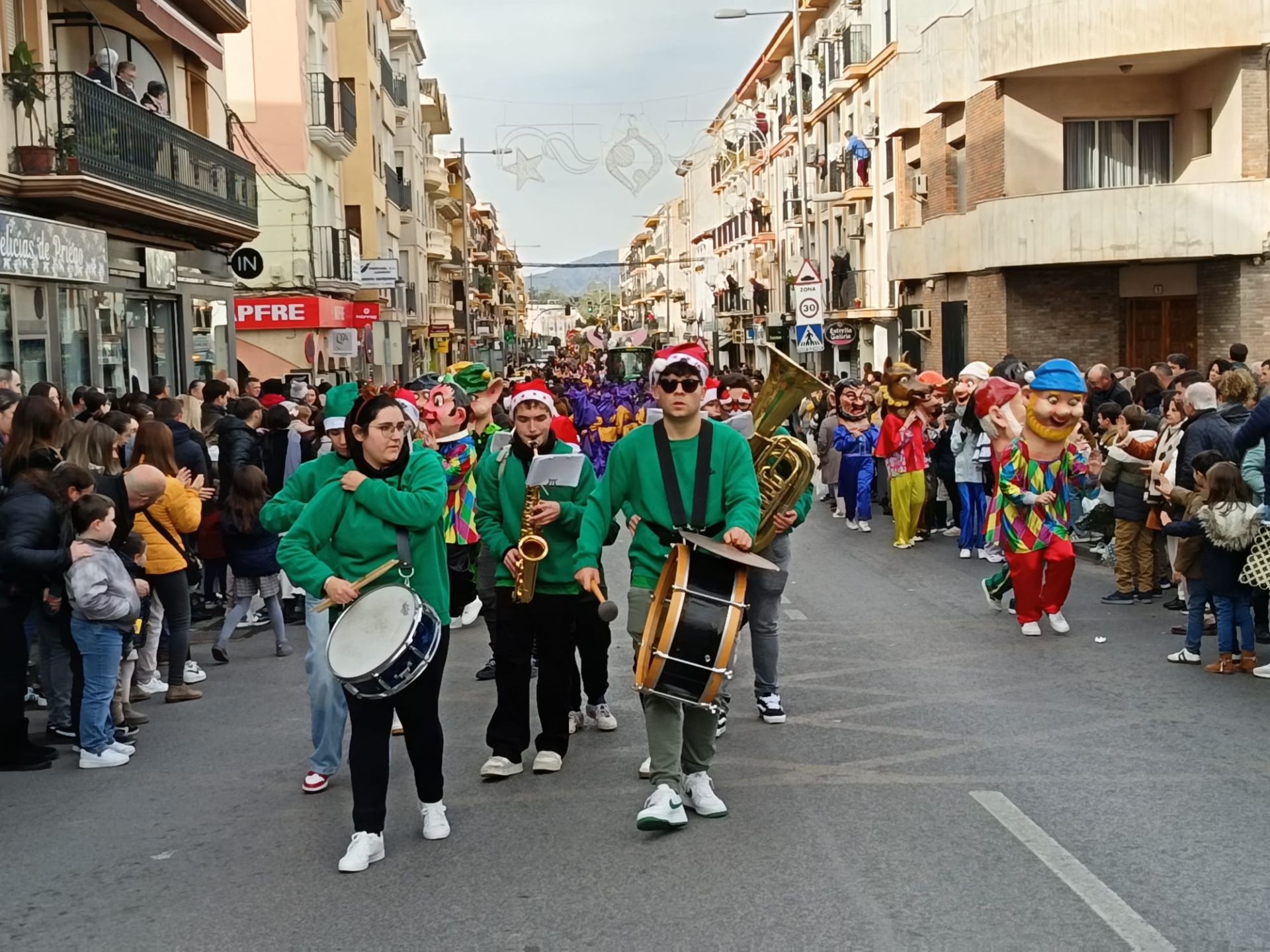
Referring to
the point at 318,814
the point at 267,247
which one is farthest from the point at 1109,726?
the point at 267,247

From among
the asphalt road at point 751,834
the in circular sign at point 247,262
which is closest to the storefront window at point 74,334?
the in circular sign at point 247,262

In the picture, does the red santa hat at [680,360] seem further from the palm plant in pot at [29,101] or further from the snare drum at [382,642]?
the palm plant in pot at [29,101]

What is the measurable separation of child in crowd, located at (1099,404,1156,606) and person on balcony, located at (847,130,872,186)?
34270 millimetres

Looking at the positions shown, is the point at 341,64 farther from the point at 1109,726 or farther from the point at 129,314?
the point at 1109,726

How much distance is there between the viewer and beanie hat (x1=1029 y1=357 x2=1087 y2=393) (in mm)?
10773

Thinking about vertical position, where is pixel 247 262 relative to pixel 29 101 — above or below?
below

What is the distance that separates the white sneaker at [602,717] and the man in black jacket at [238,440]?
457cm

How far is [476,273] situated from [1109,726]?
101829mm

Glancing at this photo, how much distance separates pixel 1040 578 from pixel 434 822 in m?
6.14

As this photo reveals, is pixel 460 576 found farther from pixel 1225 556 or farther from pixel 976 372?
pixel 976 372

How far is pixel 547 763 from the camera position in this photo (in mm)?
7387

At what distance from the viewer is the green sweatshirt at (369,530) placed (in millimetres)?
6105

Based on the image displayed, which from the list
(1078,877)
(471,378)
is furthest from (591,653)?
(471,378)

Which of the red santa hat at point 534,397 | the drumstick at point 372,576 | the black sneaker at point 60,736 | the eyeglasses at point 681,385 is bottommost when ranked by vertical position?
the black sneaker at point 60,736
